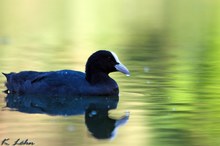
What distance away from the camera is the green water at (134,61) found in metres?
10.5

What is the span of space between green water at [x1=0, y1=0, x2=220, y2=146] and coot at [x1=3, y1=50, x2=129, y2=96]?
1.38ft

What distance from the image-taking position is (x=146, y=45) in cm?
2369

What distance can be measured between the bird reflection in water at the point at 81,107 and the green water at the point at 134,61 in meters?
0.18

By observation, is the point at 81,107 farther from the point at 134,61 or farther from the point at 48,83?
the point at 134,61

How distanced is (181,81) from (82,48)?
7453 mm

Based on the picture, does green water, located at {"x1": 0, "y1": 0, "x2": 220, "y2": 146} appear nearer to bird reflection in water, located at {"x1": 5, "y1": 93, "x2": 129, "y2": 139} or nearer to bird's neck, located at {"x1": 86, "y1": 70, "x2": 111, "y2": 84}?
bird reflection in water, located at {"x1": 5, "y1": 93, "x2": 129, "y2": 139}

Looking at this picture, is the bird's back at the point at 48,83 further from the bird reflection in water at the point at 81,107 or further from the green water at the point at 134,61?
the green water at the point at 134,61

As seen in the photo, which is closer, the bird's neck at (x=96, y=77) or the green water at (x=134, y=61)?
the green water at (x=134, y=61)

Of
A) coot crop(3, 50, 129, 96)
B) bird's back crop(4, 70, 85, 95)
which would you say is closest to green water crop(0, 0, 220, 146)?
coot crop(3, 50, 129, 96)

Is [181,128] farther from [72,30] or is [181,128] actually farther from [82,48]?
[72,30]

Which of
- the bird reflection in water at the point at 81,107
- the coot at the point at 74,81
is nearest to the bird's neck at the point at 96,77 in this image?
the coot at the point at 74,81

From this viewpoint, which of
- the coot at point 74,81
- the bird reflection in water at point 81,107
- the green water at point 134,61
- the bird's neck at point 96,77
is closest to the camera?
the green water at point 134,61

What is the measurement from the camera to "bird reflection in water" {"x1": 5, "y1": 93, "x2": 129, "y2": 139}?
36.6ft

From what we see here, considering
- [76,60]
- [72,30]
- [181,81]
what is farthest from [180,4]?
[181,81]
